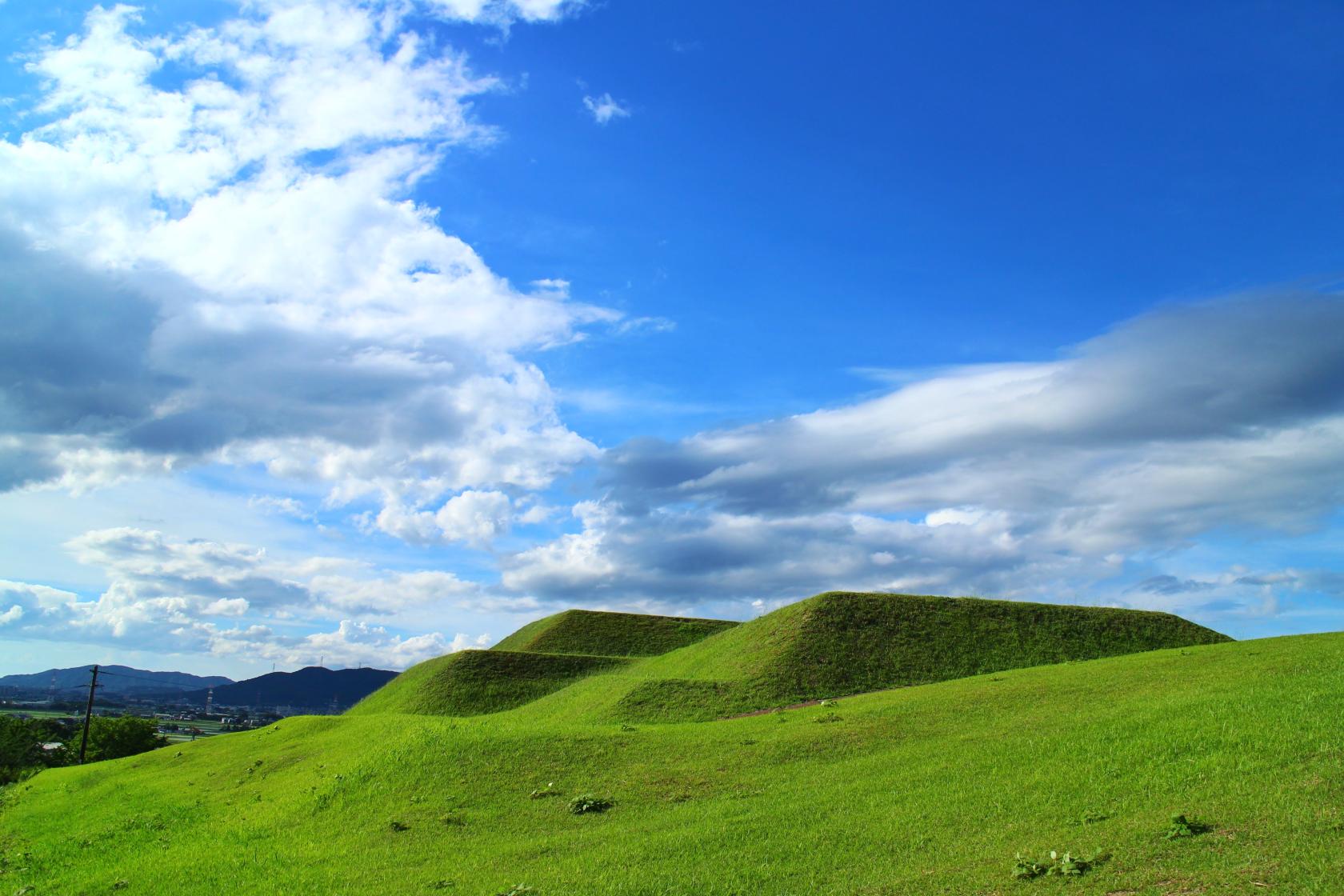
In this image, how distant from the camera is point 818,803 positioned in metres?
24.9

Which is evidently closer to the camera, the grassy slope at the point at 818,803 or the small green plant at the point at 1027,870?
the small green plant at the point at 1027,870

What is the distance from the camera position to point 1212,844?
16438 millimetres

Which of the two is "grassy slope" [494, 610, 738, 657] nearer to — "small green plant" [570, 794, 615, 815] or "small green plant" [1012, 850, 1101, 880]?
"small green plant" [570, 794, 615, 815]

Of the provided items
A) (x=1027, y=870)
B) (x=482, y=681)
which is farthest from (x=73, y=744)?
(x=1027, y=870)

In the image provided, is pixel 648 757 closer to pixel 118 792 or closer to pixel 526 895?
pixel 526 895

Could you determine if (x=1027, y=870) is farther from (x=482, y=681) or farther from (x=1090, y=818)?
(x=482, y=681)

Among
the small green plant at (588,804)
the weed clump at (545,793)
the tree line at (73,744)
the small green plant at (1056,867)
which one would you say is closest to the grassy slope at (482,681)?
the tree line at (73,744)

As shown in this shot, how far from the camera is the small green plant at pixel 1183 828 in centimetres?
1714

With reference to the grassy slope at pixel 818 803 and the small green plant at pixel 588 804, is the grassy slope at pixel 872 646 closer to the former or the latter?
the grassy slope at pixel 818 803

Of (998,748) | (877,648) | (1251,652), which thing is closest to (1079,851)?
(998,748)

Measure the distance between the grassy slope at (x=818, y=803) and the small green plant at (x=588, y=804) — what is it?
1.65 ft

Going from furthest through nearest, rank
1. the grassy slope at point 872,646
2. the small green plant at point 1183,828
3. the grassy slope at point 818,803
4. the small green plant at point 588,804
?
the grassy slope at point 872,646, the small green plant at point 588,804, the grassy slope at point 818,803, the small green plant at point 1183,828

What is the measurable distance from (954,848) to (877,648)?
4498 cm

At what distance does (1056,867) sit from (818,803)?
30.2 feet
